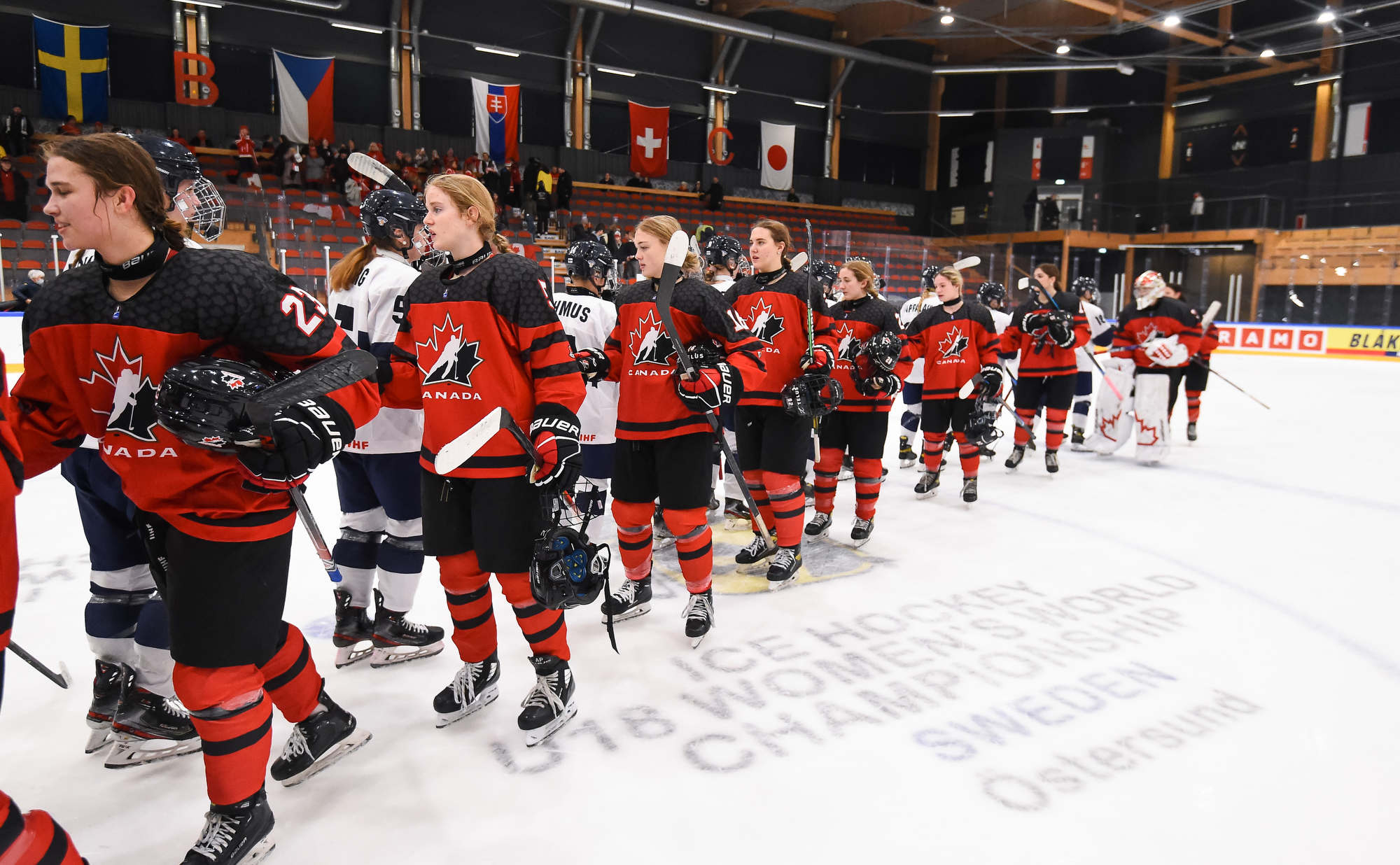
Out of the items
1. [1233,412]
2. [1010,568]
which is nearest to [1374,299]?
[1233,412]

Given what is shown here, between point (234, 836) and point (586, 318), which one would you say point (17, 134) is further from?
point (234, 836)

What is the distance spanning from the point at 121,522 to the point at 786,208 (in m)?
22.4

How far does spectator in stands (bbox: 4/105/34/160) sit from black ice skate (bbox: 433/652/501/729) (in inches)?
618

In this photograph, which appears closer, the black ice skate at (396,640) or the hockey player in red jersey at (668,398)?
the black ice skate at (396,640)

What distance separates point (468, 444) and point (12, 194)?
1340cm

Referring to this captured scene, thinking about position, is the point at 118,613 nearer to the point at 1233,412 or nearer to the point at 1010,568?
the point at 1010,568

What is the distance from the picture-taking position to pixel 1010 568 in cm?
420

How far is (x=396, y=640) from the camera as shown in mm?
2975

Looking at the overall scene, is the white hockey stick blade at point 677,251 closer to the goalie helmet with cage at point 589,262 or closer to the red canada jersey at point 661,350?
the red canada jersey at point 661,350

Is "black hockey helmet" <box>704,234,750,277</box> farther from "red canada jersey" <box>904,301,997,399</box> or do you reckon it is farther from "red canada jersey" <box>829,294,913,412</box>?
"red canada jersey" <box>904,301,997,399</box>

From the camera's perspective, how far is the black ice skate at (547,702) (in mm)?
2422

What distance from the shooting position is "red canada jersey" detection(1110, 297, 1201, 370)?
23.0 ft

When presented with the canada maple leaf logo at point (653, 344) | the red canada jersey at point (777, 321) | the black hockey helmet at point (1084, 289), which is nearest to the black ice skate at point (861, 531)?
the red canada jersey at point (777, 321)

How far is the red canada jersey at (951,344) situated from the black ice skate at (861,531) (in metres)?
1.41
